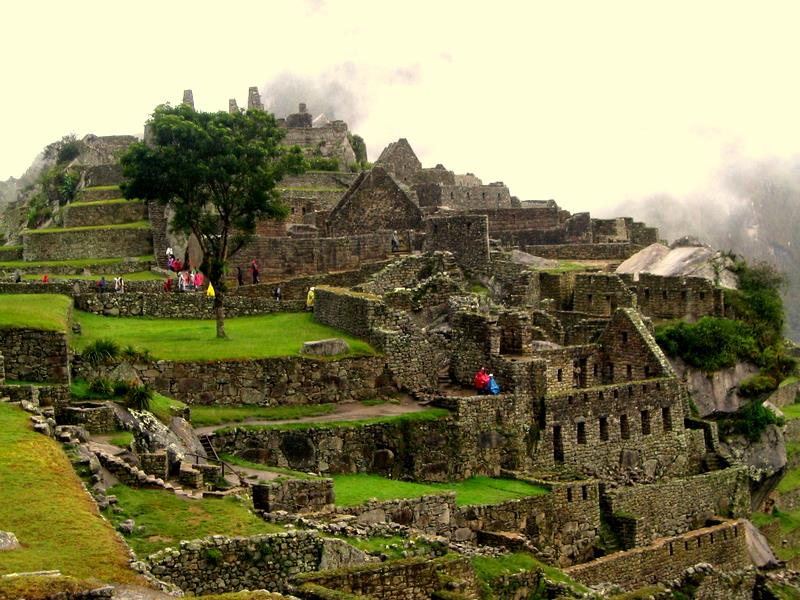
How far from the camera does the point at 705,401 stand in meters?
39.8

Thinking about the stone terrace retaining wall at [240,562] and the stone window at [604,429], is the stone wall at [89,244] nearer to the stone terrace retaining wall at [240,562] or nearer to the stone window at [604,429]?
the stone window at [604,429]

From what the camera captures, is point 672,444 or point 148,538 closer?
point 148,538

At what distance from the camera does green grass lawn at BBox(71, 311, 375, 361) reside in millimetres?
31578

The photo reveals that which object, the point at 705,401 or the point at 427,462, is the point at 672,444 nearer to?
the point at 705,401

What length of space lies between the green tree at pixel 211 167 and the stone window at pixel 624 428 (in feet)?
36.9

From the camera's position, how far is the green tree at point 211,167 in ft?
118

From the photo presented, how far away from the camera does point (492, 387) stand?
32906 millimetres

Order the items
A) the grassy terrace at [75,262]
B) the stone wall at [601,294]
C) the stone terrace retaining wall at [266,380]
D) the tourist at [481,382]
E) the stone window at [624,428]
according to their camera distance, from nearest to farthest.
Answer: the stone terrace retaining wall at [266,380] → the tourist at [481,382] → the stone window at [624,428] → the stone wall at [601,294] → the grassy terrace at [75,262]

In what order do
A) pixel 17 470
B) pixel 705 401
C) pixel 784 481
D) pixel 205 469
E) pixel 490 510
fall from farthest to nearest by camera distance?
pixel 784 481, pixel 705 401, pixel 490 510, pixel 205 469, pixel 17 470

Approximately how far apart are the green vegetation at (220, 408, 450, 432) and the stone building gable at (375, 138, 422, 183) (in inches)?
1452

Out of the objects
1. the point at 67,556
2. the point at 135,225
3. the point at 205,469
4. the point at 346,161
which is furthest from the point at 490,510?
the point at 346,161

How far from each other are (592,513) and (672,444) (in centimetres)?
605

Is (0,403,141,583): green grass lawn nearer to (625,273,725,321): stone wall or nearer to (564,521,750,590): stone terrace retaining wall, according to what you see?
(564,521,750,590): stone terrace retaining wall

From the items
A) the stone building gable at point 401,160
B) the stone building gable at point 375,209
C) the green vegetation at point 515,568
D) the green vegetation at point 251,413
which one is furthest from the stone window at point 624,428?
the stone building gable at point 401,160
